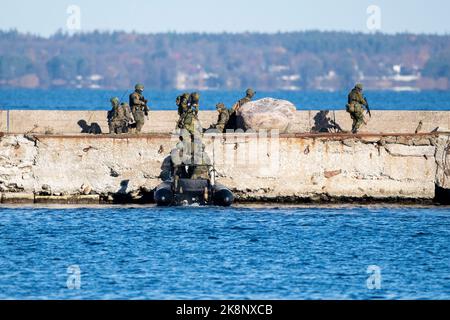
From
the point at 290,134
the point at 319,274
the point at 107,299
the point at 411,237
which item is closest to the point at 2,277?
the point at 107,299

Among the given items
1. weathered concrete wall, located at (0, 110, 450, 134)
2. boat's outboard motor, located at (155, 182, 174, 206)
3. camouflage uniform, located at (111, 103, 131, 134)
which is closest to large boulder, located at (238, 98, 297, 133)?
weathered concrete wall, located at (0, 110, 450, 134)

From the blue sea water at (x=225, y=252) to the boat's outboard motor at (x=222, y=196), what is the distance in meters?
0.24

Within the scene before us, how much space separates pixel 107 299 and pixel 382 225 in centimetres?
1131

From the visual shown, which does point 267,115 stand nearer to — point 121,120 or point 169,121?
point 169,121

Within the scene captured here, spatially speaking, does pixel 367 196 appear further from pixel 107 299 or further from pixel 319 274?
pixel 107 299

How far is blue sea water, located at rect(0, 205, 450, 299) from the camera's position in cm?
2514

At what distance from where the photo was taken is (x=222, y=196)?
1385 inches

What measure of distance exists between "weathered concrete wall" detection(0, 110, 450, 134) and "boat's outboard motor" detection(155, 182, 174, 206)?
13.5 ft

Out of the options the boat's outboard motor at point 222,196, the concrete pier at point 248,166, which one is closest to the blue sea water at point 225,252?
the boat's outboard motor at point 222,196

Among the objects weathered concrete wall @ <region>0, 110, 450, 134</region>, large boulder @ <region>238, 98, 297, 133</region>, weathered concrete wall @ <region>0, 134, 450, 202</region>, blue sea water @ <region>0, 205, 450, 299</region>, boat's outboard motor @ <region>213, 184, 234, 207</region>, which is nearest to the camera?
blue sea water @ <region>0, 205, 450, 299</region>

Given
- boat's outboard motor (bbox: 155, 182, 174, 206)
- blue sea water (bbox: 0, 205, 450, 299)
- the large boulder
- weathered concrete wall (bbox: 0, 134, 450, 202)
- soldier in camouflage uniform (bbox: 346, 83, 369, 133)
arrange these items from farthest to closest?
the large boulder → soldier in camouflage uniform (bbox: 346, 83, 369, 133) → weathered concrete wall (bbox: 0, 134, 450, 202) → boat's outboard motor (bbox: 155, 182, 174, 206) → blue sea water (bbox: 0, 205, 450, 299)

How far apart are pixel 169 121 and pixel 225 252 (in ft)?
33.9

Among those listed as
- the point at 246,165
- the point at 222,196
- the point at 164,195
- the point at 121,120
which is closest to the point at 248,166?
the point at 246,165

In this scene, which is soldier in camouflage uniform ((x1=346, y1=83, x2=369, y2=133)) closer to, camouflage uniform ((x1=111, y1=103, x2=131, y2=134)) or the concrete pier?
the concrete pier
